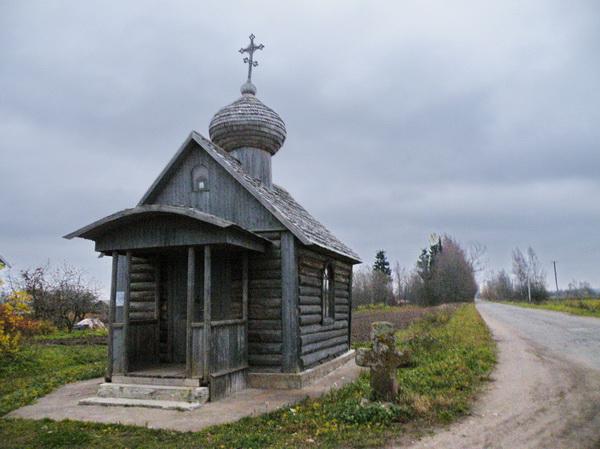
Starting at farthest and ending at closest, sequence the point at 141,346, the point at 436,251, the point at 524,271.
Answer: the point at 524,271 < the point at 436,251 < the point at 141,346

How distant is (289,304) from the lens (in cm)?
1138

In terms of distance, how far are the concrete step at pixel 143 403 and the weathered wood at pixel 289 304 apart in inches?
97.5

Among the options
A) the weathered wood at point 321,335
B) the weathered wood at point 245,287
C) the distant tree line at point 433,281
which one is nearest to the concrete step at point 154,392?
the weathered wood at point 245,287

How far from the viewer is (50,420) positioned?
8297 mm

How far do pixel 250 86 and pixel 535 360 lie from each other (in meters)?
11.0

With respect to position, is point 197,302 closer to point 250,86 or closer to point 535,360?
Result: point 250,86

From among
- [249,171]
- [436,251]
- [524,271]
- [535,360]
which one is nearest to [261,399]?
[249,171]

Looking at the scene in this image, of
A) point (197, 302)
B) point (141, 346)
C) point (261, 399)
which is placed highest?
point (197, 302)

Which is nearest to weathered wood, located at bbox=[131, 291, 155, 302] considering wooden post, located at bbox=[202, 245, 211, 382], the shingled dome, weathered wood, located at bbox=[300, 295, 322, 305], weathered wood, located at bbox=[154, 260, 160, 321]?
weathered wood, located at bbox=[154, 260, 160, 321]

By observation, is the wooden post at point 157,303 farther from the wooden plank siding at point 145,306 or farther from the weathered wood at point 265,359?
the weathered wood at point 265,359

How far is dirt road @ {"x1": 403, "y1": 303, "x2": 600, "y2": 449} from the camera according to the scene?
21.4 feet

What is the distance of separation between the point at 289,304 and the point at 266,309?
0.58 meters

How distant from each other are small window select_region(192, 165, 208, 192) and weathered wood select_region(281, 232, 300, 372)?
2.51m

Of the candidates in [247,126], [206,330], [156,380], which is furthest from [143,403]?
[247,126]
